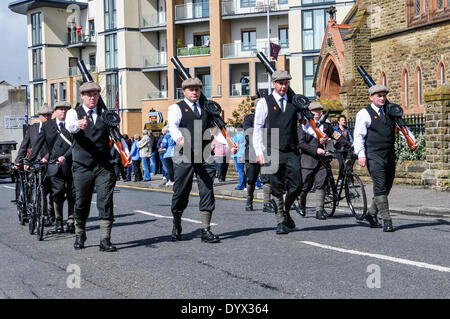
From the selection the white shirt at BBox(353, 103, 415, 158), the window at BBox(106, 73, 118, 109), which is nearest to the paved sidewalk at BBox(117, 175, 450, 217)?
the white shirt at BBox(353, 103, 415, 158)

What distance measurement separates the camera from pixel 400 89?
30.0 metres

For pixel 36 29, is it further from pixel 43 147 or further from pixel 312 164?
pixel 312 164

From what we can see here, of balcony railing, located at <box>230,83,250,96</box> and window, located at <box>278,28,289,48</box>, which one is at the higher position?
window, located at <box>278,28,289,48</box>

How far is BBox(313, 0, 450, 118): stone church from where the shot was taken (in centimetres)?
2716

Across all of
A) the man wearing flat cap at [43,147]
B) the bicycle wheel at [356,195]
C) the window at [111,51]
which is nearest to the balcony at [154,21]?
the window at [111,51]

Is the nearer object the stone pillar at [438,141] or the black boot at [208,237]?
the black boot at [208,237]

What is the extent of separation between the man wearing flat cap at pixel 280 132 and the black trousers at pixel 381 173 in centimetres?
120

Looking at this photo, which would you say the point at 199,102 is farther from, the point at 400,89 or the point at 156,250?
the point at 400,89

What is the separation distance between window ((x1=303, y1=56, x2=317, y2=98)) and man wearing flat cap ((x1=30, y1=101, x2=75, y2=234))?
39.7m

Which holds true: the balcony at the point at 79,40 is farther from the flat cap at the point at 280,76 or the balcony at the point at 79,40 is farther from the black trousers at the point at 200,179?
the black trousers at the point at 200,179

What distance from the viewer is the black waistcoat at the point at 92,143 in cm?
880

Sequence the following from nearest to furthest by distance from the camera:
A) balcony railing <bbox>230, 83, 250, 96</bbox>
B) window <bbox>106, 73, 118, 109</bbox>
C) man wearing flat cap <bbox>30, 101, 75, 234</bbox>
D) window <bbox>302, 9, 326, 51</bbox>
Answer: man wearing flat cap <bbox>30, 101, 75, 234</bbox>, window <bbox>302, 9, 326, 51</bbox>, balcony railing <bbox>230, 83, 250, 96</bbox>, window <bbox>106, 73, 118, 109</bbox>

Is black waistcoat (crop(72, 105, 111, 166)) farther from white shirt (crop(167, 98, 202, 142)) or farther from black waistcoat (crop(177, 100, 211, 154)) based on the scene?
black waistcoat (crop(177, 100, 211, 154))

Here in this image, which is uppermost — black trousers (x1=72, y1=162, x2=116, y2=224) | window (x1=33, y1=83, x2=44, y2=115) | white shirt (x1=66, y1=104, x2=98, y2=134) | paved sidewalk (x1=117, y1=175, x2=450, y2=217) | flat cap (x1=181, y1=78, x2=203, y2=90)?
window (x1=33, y1=83, x2=44, y2=115)
